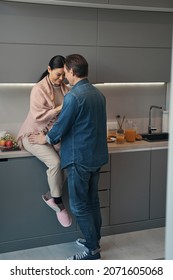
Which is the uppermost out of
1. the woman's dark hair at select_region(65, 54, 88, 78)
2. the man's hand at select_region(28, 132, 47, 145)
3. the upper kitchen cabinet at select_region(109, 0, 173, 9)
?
the upper kitchen cabinet at select_region(109, 0, 173, 9)

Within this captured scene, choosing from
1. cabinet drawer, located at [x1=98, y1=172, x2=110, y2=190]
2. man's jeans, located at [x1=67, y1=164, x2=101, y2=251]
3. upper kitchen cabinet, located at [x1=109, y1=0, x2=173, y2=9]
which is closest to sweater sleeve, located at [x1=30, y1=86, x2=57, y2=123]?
man's jeans, located at [x1=67, y1=164, x2=101, y2=251]

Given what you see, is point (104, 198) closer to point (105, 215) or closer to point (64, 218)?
point (105, 215)

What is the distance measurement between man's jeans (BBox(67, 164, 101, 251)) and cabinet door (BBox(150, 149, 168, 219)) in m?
0.83

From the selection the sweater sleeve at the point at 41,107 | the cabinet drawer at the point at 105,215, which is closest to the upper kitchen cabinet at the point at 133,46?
the sweater sleeve at the point at 41,107

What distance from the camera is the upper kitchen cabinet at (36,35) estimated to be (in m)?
3.28

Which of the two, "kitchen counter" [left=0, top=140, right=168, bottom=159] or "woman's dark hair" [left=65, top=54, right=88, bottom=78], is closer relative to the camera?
"woman's dark hair" [left=65, top=54, right=88, bottom=78]

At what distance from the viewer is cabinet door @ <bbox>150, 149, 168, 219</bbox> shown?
3.73 meters

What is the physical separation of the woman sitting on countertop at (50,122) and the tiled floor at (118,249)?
0.90ft

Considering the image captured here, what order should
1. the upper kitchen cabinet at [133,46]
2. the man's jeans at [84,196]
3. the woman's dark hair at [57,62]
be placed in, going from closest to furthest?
1. the man's jeans at [84,196]
2. the woman's dark hair at [57,62]
3. the upper kitchen cabinet at [133,46]

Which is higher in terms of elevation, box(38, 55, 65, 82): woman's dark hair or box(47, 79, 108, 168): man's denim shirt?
box(38, 55, 65, 82): woman's dark hair

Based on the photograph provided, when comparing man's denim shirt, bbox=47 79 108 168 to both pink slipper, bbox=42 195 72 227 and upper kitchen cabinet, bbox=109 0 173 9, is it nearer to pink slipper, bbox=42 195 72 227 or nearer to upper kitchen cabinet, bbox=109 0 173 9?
pink slipper, bbox=42 195 72 227

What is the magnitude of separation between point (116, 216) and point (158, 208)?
46 cm

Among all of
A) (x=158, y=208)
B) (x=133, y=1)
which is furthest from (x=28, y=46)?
(x=158, y=208)

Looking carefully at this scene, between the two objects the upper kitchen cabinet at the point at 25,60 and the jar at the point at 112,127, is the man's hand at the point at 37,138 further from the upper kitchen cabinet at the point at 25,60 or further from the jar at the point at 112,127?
the jar at the point at 112,127
